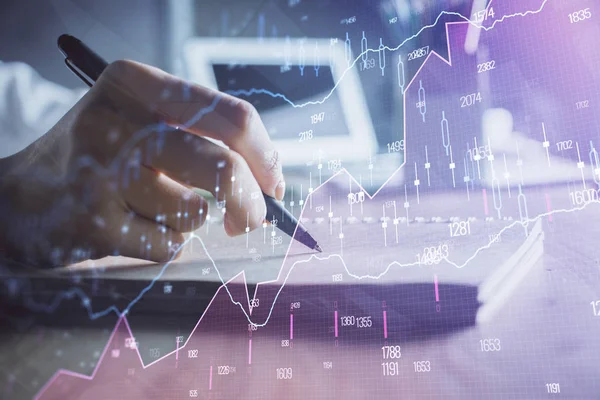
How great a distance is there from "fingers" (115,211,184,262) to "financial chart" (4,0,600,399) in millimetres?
29

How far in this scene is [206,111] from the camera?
1168 mm

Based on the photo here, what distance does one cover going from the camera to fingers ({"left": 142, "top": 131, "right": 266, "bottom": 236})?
1.12 metres

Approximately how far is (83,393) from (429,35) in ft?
3.59

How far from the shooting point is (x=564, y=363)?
0.81 m

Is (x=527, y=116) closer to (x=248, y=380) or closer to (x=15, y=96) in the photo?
(x=248, y=380)

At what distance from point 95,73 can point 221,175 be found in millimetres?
464

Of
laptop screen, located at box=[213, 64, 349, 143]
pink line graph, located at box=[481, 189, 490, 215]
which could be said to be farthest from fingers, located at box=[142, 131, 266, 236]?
pink line graph, located at box=[481, 189, 490, 215]

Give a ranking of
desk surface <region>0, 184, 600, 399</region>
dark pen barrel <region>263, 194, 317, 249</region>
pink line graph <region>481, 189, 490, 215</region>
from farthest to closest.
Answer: dark pen barrel <region>263, 194, 317, 249</region>, pink line graph <region>481, 189, 490, 215</region>, desk surface <region>0, 184, 600, 399</region>

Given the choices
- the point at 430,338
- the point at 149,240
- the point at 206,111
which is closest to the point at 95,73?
the point at 206,111

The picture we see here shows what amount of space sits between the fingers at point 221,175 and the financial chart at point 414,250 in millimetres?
23

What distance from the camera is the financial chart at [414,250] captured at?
0.86 m

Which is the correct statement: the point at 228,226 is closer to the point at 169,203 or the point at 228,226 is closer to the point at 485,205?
the point at 169,203

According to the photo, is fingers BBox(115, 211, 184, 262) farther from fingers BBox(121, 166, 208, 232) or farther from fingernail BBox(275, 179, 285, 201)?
fingernail BBox(275, 179, 285, 201)

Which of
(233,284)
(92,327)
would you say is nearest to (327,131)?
(233,284)
